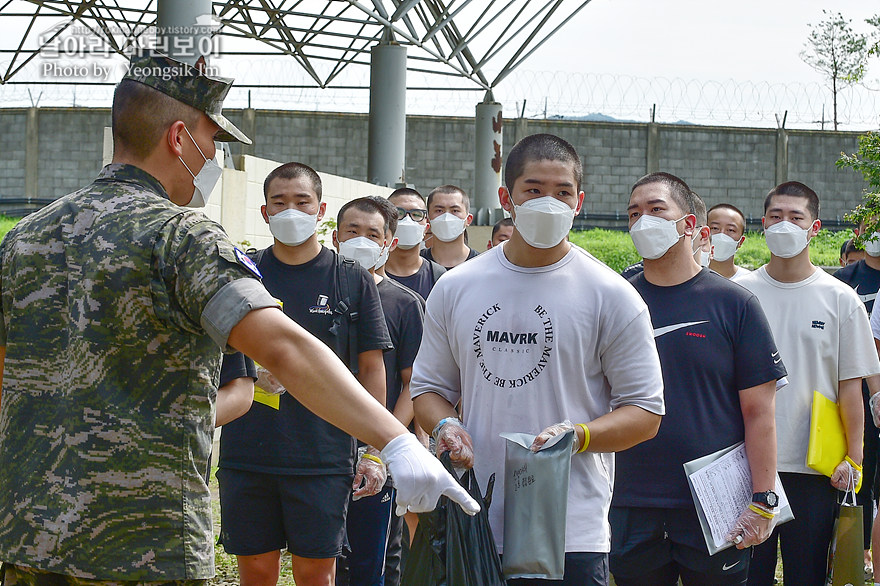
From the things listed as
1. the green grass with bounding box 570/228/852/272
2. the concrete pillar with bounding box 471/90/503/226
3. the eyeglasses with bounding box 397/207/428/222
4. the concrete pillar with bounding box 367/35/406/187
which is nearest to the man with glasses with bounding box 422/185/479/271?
the eyeglasses with bounding box 397/207/428/222

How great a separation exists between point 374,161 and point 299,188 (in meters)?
8.02

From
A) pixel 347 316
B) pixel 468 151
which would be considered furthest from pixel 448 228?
pixel 468 151

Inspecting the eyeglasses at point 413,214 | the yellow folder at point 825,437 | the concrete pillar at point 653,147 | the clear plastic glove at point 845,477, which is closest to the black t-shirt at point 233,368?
the yellow folder at point 825,437

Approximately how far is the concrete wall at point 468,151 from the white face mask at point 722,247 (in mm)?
15445

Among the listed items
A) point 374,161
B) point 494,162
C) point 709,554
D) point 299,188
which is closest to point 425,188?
point 494,162

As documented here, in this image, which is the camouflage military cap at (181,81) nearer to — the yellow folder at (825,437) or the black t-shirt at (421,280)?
the yellow folder at (825,437)

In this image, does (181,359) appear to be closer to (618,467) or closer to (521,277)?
(521,277)

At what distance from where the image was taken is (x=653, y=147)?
21.7 metres

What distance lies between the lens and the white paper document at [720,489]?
367cm

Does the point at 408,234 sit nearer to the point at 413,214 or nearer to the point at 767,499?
the point at 413,214

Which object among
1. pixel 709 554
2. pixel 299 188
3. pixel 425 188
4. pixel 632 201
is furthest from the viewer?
pixel 425 188

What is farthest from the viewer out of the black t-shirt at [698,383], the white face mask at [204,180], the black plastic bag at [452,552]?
the black t-shirt at [698,383]

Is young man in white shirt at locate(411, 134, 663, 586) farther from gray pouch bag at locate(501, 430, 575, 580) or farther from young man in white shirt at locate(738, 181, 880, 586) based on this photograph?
young man in white shirt at locate(738, 181, 880, 586)

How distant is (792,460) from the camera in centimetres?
454
